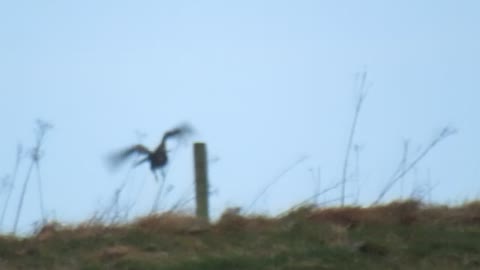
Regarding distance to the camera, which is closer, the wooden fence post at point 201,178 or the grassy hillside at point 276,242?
the grassy hillside at point 276,242

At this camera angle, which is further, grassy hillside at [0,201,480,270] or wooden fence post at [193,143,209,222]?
wooden fence post at [193,143,209,222]

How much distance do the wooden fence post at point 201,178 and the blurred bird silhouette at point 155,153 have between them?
563 mm

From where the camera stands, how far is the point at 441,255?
9383 millimetres

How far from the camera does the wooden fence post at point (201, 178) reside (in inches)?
424

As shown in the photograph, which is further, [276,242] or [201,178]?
[201,178]

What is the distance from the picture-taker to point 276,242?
9.70m

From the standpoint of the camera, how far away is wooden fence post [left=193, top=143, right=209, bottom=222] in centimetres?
1076

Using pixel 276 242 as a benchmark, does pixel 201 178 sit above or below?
above

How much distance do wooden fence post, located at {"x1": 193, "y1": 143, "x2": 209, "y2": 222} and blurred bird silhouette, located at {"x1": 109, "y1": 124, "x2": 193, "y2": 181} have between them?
1.85 feet

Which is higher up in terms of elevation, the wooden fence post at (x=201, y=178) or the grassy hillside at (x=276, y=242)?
the wooden fence post at (x=201, y=178)

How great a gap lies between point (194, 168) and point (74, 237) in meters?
1.42

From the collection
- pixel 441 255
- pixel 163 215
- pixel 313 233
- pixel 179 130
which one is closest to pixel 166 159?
pixel 179 130

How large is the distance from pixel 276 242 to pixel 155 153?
236 centimetres

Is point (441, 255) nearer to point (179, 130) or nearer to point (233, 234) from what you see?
point (233, 234)
